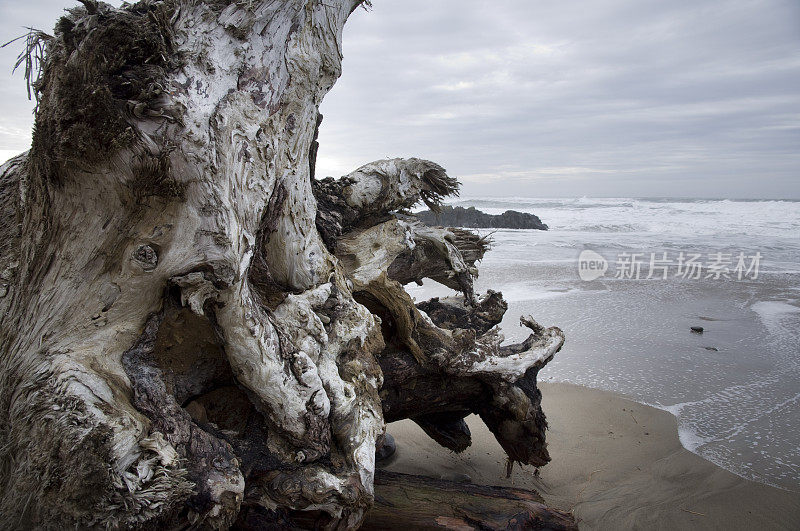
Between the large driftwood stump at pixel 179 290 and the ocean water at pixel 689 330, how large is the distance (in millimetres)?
1915

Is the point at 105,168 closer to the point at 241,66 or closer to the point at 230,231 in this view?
the point at 230,231

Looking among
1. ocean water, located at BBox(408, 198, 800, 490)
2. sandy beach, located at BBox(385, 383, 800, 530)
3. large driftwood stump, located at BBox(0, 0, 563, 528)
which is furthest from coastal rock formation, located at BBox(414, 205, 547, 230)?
large driftwood stump, located at BBox(0, 0, 563, 528)

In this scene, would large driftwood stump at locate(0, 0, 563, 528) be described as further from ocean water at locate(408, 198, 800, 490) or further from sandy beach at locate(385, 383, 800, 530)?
ocean water at locate(408, 198, 800, 490)

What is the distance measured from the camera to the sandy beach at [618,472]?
300 centimetres

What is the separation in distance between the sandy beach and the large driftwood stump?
157 centimetres

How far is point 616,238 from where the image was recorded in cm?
1569

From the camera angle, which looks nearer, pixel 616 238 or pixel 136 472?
pixel 136 472

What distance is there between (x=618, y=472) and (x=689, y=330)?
353cm

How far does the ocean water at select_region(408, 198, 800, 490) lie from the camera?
3943 mm

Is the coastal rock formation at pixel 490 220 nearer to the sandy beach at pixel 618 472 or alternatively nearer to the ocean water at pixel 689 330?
A: the ocean water at pixel 689 330

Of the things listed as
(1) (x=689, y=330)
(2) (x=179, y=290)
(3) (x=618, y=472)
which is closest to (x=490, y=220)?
(1) (x=689, y=330)

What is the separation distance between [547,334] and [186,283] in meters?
2.35

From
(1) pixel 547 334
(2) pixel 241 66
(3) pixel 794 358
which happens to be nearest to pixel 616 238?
(3) pixel 794 358

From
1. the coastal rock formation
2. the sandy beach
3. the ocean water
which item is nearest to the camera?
the sandy beach
